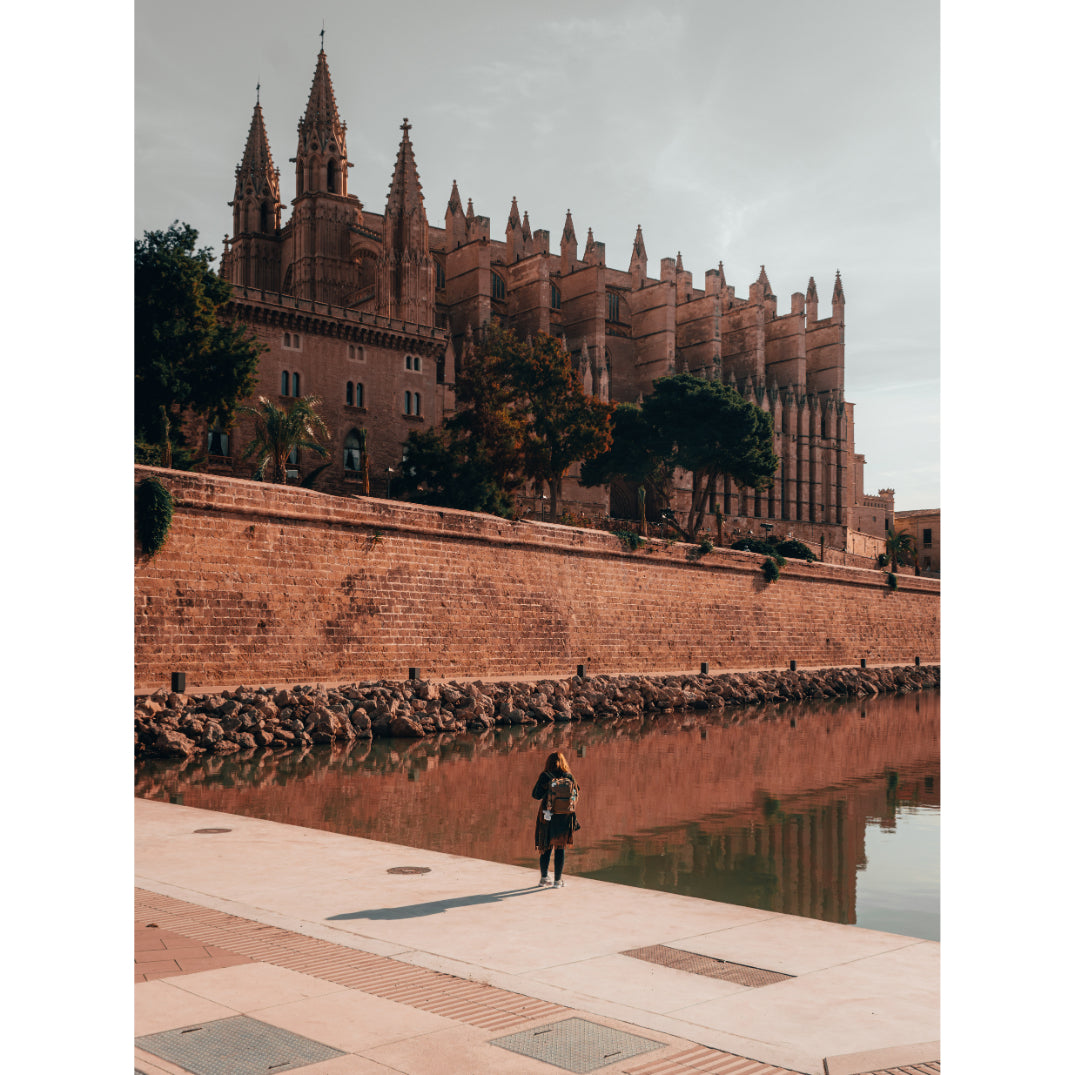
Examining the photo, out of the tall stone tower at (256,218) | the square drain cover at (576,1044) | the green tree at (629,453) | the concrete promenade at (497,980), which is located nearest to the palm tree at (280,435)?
the green tree at (629,453)

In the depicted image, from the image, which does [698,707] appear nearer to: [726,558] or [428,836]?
[726,558]

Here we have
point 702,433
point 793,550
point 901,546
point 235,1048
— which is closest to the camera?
point 235,1048

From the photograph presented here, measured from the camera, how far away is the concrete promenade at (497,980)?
4.11 meters

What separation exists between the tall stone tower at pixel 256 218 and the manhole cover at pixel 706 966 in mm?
52355

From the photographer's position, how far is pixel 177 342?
103 feet

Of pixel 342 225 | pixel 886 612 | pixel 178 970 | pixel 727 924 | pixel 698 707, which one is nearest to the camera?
pixel 178 970

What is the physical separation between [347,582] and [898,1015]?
20631 millimetres

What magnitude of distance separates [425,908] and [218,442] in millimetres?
33680

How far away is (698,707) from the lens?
93.7 feet

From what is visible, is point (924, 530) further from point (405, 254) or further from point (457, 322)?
point (405, 254)

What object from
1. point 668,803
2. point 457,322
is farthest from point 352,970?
point 457,322

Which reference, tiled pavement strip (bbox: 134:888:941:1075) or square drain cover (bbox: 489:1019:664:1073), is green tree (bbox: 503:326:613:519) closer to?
tiled pavement strip (bbox: 134:888:941:1075)

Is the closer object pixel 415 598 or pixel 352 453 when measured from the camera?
pixel 415 598
